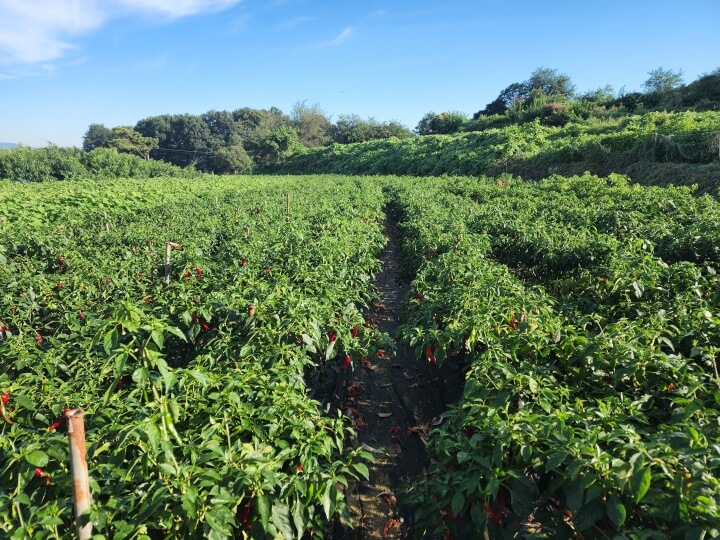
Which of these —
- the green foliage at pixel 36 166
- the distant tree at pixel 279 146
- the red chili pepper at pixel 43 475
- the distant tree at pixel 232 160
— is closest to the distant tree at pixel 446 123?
the distant tree at pixel 279 146

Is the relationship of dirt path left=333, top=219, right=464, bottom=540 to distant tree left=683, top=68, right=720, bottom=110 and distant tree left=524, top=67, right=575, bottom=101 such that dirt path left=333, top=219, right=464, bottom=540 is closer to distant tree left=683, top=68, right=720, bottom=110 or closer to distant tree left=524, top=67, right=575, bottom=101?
distant tree left=683, top=68, right=720, bottom=110

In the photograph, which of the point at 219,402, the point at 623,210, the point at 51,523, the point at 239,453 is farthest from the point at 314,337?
the point at 623,210

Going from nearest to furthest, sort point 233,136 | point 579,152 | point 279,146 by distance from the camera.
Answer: point 579,152, point 279,146, point 233,136

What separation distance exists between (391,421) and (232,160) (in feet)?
184

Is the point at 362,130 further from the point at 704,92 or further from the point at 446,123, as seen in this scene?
the point at 704,92

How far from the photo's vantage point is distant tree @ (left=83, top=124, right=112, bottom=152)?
70188 millimetres

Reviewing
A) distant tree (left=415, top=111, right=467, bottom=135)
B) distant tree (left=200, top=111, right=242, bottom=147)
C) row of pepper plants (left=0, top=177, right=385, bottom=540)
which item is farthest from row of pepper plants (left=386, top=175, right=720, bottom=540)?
distant tree (left=200, top=111, right=242, bottom=147)

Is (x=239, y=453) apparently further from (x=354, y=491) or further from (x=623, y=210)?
(x=623, y=210)

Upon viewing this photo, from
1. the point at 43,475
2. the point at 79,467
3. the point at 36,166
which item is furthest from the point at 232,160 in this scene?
the point at 79,467

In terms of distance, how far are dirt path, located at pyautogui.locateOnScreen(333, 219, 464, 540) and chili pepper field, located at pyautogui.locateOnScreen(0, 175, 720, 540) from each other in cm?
27

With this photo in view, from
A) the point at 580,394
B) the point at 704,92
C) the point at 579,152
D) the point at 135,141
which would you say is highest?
the point at 135,141

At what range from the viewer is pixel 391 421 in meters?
4.34

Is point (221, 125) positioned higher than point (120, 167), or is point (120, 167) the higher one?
point (221, 125)

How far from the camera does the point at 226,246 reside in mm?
6285
